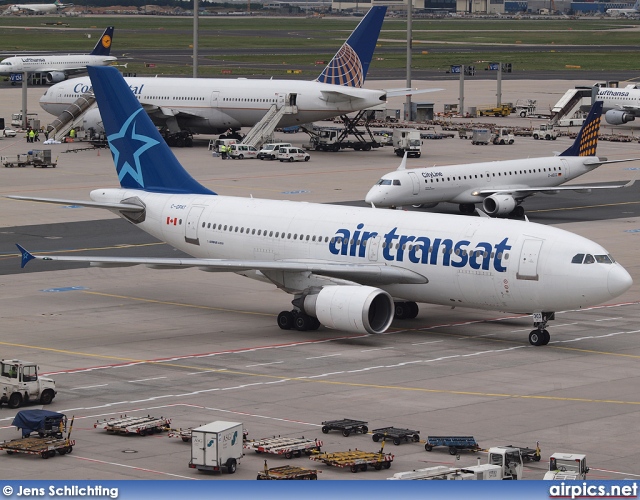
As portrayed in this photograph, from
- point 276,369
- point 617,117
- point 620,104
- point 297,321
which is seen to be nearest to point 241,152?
point 617,117

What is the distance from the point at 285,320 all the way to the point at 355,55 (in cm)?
6439

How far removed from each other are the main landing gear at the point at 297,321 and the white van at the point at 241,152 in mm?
57993

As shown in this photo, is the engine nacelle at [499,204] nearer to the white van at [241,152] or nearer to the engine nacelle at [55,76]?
the white van at [241,152]

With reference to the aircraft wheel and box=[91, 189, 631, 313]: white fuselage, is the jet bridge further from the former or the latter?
the aircraft wheel

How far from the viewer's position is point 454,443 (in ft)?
108

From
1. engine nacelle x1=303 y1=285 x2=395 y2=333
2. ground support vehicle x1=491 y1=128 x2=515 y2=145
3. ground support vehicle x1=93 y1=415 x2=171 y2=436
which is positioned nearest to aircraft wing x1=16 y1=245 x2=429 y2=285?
engine nacelle x1=303 y1=285 x2=395 y2=333

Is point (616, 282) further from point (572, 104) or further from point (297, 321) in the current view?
point (572, 104)

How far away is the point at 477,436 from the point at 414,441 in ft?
6.03

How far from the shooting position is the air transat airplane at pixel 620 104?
133750 millimetres

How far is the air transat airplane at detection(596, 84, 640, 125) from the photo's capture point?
439 ft

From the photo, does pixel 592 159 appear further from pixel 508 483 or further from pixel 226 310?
pixel 508 483

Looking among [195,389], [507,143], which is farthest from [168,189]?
[507,143]

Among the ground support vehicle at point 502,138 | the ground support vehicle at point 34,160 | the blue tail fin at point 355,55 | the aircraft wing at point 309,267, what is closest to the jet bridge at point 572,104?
the ground support vehicle at point 502,138

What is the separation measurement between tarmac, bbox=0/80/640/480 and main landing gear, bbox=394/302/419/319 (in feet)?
2.69
